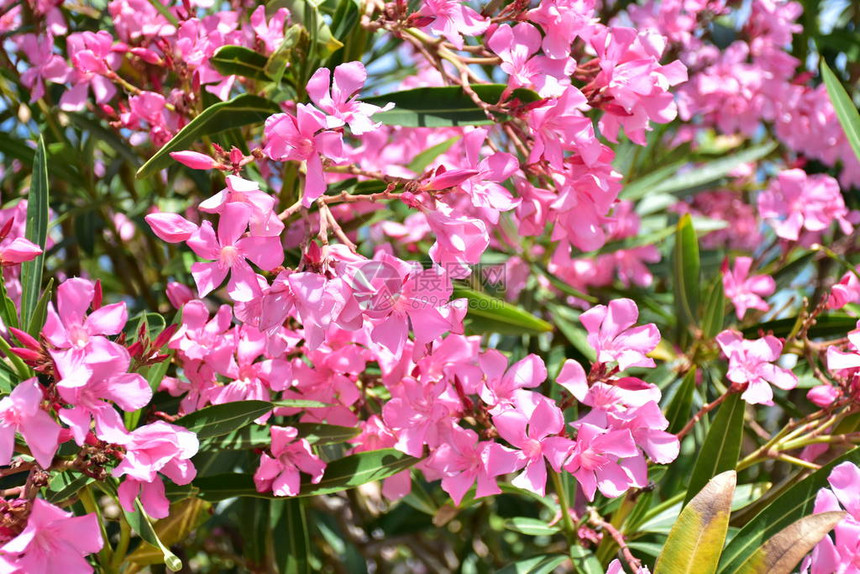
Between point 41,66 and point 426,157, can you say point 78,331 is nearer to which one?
point 41,66

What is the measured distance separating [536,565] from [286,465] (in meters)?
0.43

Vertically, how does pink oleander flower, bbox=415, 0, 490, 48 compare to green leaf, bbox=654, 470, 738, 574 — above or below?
above

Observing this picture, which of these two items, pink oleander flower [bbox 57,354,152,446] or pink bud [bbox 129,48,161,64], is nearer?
pink oleander flower [bbox 57,354,152,446]

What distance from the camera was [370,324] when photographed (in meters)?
1.08

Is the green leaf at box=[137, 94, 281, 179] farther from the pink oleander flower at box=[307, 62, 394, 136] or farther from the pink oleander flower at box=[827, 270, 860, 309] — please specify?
the pink oleander flower at box=[827, 270, 860, 309]

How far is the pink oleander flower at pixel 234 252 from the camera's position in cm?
96

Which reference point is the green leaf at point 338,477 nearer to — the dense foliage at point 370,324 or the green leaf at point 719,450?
the dense foliage at point 370,324

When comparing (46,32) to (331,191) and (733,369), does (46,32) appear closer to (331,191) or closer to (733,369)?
(331,191)

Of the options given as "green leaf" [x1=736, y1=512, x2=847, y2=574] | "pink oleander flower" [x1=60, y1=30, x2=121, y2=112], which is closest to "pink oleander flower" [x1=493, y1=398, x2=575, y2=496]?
"green leaf" [x1=736, y1=512, x2=847, y2=574]

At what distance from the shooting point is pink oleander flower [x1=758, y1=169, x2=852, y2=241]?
168 centimetres

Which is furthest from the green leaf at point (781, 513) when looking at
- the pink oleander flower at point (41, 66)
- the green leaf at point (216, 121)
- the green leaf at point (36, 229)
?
the pink oleander flower at point (41, 66)

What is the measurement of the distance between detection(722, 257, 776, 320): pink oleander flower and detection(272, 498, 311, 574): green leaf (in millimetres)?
926

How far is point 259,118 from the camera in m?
1.21

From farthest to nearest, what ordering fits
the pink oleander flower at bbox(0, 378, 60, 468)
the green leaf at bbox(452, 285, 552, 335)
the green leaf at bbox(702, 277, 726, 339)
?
the green leaf at bbox(702, 277, 726, 339) < the green leaf at bbox(452, 285, 552, 335) < the pink oleander flower at bbox(0, 378, 60, 468)
